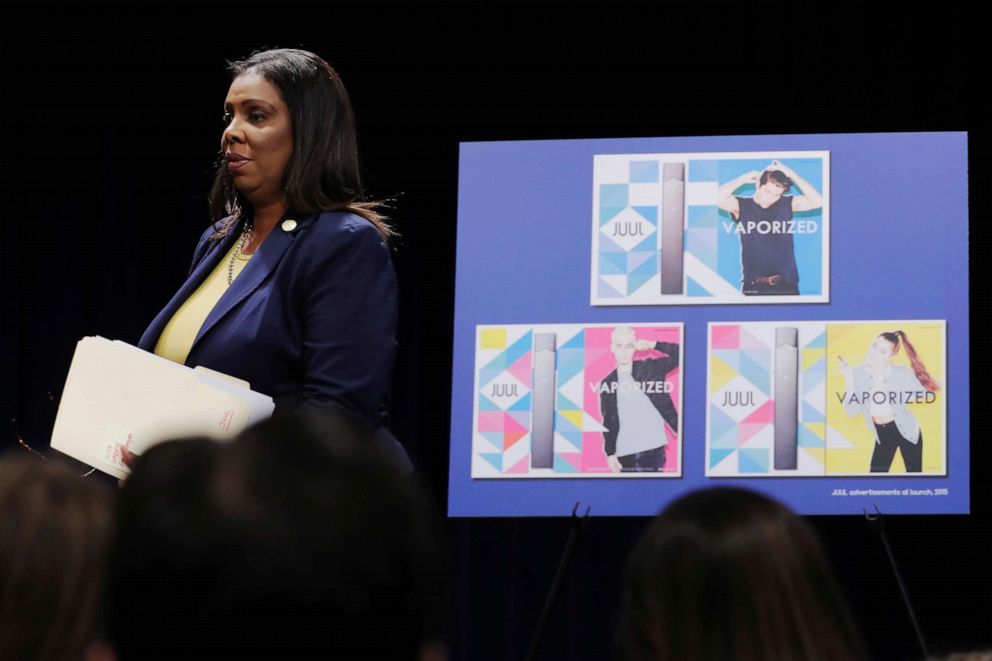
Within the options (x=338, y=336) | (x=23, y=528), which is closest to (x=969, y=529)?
(x=338, y=336)

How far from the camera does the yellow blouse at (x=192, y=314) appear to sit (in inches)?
86.7

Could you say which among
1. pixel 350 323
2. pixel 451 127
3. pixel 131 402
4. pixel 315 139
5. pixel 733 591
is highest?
pixel 451 127

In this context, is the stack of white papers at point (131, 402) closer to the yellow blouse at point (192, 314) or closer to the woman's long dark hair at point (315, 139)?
the yellow blouse at point (192, 314)

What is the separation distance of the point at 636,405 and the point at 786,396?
0.33 m

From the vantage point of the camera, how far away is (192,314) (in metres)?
2.22

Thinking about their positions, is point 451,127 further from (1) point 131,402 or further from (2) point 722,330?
(1) point 131,402

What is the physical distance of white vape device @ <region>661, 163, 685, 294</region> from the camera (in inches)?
135

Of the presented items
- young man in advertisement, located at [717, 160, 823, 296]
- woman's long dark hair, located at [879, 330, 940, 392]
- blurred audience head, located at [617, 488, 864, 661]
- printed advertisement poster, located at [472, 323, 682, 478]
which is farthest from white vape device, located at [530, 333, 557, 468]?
blurred audience head, located at [617, 488, 864, 661]

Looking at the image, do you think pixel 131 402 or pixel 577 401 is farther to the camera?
pixel 577 401

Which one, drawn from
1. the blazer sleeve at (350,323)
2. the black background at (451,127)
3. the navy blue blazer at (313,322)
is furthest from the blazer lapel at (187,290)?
the black background at (451,127)

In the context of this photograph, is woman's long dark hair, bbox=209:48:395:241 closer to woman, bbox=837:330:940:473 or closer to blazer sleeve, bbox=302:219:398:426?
blazer sleeve, bbox=302:219:398:426

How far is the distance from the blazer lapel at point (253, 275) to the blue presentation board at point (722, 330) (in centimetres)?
129

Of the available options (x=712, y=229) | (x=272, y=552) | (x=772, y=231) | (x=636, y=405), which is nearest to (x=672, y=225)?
(x=712, y=229)

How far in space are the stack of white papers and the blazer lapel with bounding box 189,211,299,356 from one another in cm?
10
